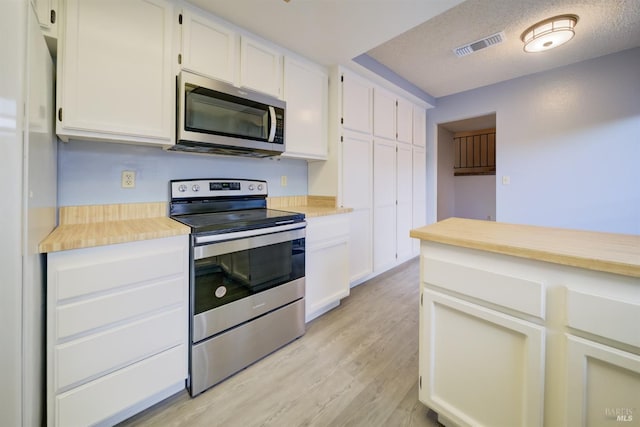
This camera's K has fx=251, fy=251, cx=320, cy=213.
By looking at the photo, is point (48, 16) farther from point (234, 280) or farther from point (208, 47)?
point (234, 280)

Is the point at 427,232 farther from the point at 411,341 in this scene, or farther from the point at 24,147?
Answer: the point at 24,147

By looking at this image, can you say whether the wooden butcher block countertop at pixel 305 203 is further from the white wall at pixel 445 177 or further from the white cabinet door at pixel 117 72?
the white wall at pixel 445 177

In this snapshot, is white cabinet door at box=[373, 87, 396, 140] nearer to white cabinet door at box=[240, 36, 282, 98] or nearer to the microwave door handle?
white cabinet door at box=[240, 36, 282, 98]

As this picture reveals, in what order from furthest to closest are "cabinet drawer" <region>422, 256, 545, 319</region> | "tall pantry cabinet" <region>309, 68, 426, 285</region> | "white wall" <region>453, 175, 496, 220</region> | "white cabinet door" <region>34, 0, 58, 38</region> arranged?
"white wall" <region>453, 175, 496, 220</region> < "tall pantry cabinet" <region>309, 68, 426, 285</region> < "white cabinet door" <region>34, 0, 58, 38</region> < "cabinet drawer" <region>422, 256, 545, 319</region>

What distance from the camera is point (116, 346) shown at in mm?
1166

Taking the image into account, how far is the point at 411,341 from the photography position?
6.24 feet

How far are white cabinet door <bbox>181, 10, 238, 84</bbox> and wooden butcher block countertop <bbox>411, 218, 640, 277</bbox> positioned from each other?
1.70 metres

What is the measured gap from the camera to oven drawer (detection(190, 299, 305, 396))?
1402mm

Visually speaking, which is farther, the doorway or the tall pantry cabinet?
the doorway

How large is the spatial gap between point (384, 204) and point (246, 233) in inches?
83.2

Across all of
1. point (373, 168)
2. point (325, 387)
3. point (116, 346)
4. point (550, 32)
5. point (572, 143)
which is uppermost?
point (550, 32)

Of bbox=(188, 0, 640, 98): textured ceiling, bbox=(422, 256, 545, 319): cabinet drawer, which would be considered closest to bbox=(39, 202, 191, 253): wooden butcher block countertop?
bbox=(422, 256, 545, 319): cabinet drawer

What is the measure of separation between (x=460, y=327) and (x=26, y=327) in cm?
164

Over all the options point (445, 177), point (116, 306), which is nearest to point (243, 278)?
point (116, 306)
